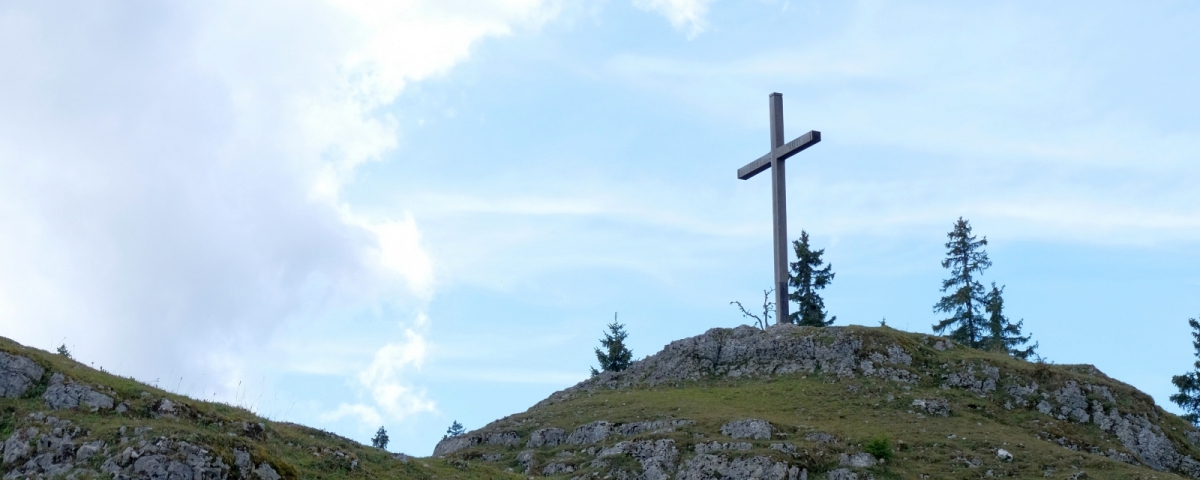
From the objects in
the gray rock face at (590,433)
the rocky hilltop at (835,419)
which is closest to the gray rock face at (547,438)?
the rocky hilltop at (835,419)

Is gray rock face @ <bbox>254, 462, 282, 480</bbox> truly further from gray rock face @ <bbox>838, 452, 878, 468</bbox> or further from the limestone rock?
gray rock face @ <bbox>838, 452, 878, 468</bbox>

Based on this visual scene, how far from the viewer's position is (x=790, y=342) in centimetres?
4531

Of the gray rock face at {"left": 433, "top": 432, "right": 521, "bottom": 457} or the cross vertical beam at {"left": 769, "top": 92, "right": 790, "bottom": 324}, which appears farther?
the cross vertical beam at {"left": 769, "top": 92, "right": 790, "bottom": 324}

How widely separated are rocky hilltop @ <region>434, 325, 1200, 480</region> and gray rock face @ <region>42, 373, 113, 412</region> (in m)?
12.9

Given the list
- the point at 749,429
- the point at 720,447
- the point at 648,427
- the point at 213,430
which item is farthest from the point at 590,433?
the point at 213,430

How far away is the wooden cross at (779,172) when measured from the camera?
47.4 meters

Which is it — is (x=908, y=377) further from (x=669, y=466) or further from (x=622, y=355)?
(x=622, y=355)

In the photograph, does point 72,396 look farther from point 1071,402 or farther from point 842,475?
point 1071,402

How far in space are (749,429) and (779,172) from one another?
1682 cm

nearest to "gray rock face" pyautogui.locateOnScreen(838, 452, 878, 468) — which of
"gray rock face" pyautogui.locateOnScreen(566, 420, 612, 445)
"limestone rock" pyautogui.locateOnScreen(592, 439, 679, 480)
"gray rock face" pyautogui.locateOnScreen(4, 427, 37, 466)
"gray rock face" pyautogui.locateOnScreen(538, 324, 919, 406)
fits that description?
"limestone rock" pyautogui.locateOnScreen(592, 439, 679, 480)

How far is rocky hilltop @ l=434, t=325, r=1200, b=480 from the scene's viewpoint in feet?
108

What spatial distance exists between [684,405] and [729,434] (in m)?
4.89

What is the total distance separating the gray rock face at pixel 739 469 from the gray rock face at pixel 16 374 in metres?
18.4

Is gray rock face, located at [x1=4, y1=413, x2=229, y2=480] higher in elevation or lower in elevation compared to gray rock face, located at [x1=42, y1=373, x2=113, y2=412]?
lower
